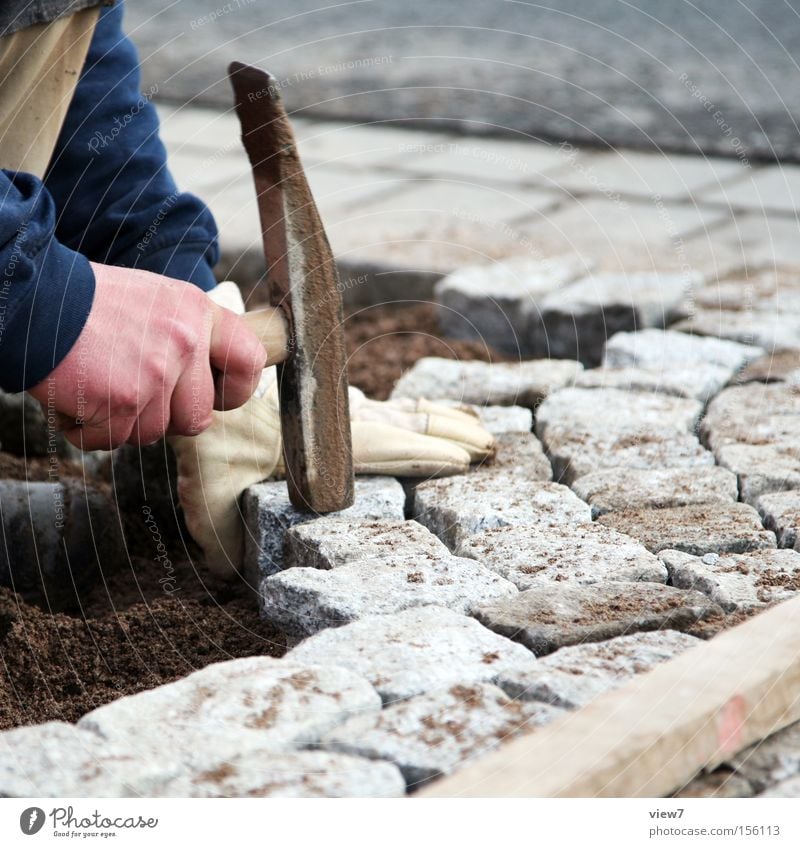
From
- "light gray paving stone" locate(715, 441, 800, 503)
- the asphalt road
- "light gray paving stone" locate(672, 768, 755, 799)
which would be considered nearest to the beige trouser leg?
"light gray paving stone" locate(715, 441, 800, 503)

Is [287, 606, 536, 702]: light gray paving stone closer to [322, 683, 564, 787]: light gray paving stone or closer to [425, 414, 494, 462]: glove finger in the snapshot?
[322, 683, 564, 787]: light gray paving stone

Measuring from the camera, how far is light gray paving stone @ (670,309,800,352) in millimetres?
3123

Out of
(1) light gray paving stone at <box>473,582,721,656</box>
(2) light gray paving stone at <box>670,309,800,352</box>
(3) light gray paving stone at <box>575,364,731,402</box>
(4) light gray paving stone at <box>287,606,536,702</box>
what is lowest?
(4) light gray paving stone at <box>287,606,536,702</box>

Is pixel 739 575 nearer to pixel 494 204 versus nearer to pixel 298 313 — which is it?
pixel 298 313

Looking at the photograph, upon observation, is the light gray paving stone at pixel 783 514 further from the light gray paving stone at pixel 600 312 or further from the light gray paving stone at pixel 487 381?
the light gray paving stone at pixel 600 312

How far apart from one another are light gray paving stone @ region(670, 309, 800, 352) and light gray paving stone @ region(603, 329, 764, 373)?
0.15 feet

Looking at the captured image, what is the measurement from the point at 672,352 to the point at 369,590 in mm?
1507

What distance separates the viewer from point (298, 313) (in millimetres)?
2037

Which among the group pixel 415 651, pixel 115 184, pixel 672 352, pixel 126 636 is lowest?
pixel 126 636

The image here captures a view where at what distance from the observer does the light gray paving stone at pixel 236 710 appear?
1.42 metres

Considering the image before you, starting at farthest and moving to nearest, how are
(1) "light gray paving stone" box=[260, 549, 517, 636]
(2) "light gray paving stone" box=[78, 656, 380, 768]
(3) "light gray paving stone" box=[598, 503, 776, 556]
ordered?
(3) "light gray paving stone" box=[598, 503, 776, 556]
(1) "light gray paving stone" box=[260, 549, 517, 636]
(2) "light gray paving stone" box=[78, 656, 380, 768]

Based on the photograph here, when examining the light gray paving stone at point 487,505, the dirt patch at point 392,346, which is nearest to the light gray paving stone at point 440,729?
the light gray paving stone at point 487,505

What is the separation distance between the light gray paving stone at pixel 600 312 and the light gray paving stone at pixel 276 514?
1236mm

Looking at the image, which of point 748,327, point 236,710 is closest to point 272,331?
point 236,710
